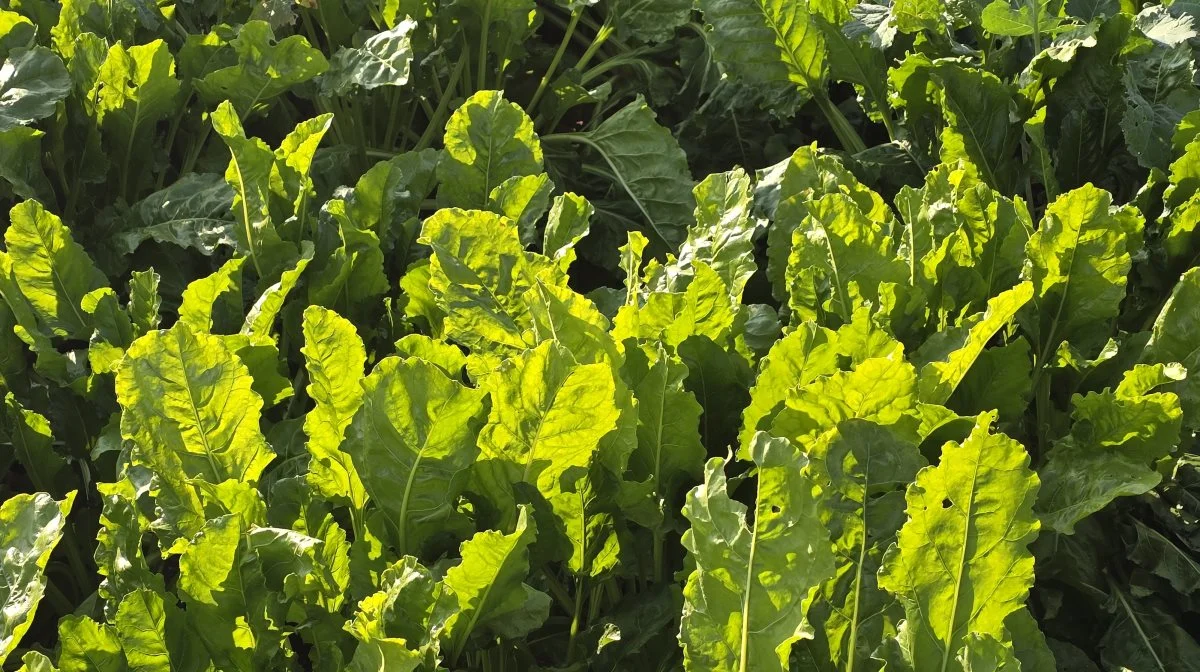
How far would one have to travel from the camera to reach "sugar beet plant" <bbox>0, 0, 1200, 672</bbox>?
1.26 m

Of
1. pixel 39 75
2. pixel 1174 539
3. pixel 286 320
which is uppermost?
pixel 39 75

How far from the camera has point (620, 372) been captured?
1475mm

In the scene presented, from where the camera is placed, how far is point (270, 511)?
144cm

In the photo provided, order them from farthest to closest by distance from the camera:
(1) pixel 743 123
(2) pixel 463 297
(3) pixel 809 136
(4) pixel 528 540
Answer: (3) pixel 809 136, (1) pixel 743 123, (2) pixel 463 297, (4) pixel 528 540

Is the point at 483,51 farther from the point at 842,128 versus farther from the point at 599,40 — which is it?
the point at 842,128

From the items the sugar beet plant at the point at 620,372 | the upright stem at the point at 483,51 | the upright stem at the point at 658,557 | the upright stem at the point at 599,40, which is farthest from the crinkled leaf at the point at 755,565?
the upright stem at the point at 599,40

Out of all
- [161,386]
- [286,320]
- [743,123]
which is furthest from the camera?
[743,123]

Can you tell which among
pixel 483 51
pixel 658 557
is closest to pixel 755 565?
pixel 658 557

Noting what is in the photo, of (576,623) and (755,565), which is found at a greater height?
(755,565)

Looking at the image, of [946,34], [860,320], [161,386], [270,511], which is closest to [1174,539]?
[860,320]

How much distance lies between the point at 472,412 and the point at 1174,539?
1062 millimetres

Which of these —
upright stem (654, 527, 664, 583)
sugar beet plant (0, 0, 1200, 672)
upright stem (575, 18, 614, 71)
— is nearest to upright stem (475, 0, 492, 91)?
sugar beet plant (0, 0, 1200, 672)

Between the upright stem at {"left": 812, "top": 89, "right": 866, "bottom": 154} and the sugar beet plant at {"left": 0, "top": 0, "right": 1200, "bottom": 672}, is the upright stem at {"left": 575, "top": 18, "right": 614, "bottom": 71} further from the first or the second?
the upright stem at {"left": 812, "top": 89, "right": 866, "bottom": 154}

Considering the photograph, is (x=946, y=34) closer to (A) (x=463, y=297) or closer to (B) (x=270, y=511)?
(A) (x=463, y=297)
